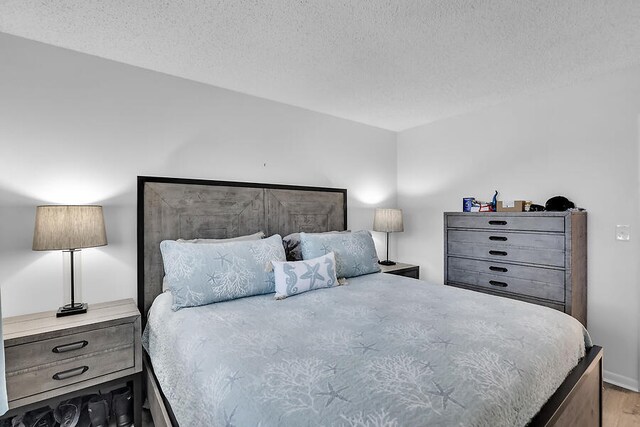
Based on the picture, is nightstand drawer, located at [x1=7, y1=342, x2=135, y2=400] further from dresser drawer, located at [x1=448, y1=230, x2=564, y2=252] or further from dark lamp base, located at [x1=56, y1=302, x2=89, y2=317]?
dresser drawer, located at [x1=448, y1=230, x2=564, y2=252]

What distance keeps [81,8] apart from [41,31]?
0.43m

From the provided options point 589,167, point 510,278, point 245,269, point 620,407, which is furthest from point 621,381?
point 245,269

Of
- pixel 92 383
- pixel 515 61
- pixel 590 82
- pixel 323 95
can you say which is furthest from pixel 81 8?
pixel 590 82

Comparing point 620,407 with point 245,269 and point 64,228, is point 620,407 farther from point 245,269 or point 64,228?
point 64,228

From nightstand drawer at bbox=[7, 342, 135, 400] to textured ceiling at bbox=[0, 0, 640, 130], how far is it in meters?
1.84

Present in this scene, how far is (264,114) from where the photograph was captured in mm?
2895

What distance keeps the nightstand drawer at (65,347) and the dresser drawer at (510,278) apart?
269 centimetres

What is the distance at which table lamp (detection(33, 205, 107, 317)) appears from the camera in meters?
1.72

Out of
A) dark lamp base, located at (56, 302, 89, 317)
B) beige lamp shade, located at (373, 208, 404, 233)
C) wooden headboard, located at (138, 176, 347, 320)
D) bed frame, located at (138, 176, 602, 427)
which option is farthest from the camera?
beige lamp shade, located at (373, 208, 404, 233)

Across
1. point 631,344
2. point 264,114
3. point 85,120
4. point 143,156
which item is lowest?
point 631,344

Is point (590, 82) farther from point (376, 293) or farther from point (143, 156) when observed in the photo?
point (143, 156)

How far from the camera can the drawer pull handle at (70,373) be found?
163 centimetres

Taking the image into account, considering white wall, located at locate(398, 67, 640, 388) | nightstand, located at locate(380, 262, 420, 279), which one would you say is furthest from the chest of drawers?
nightstand, located at locate(380, 262, 420, 279)

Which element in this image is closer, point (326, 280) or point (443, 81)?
point (326, 280)
